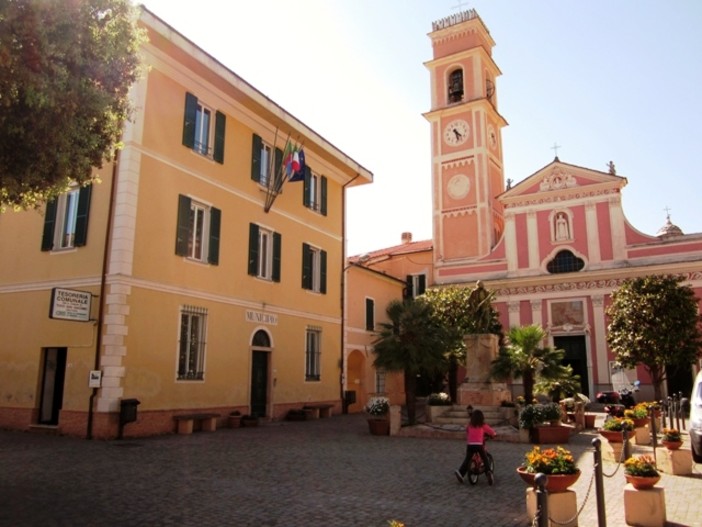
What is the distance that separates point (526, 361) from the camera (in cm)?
1636

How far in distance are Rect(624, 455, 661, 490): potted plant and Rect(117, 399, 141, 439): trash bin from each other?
10454mm

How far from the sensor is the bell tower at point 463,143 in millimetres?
34719

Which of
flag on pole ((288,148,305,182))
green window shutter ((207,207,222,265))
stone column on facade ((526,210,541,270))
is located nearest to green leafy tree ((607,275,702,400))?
stone column on facade ((526,210,541,270))

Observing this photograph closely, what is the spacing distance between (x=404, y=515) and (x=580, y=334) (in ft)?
85.1

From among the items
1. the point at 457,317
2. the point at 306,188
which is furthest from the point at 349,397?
the point at 306,188

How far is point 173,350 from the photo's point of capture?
49.6 feet

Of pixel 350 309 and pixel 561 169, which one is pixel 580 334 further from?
pixel 350 309

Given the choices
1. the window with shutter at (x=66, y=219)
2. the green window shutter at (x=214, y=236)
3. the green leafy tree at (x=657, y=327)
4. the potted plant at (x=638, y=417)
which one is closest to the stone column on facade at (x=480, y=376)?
the potted plant at (x=638, y=417)

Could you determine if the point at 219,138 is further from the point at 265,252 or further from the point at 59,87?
the point at 59,87

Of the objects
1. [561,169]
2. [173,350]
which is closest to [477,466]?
[173,350]

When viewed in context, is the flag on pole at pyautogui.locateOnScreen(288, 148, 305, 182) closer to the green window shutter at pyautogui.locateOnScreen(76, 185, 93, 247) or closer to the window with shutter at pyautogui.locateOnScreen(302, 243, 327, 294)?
the window with shutter at pyautogui.locateOnScreen(302, 243, 327, 294)

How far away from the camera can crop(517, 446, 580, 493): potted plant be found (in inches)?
251

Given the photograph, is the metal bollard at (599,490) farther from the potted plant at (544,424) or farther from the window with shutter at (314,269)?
the window with shutter at (314,269)

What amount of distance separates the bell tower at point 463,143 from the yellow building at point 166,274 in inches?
659
